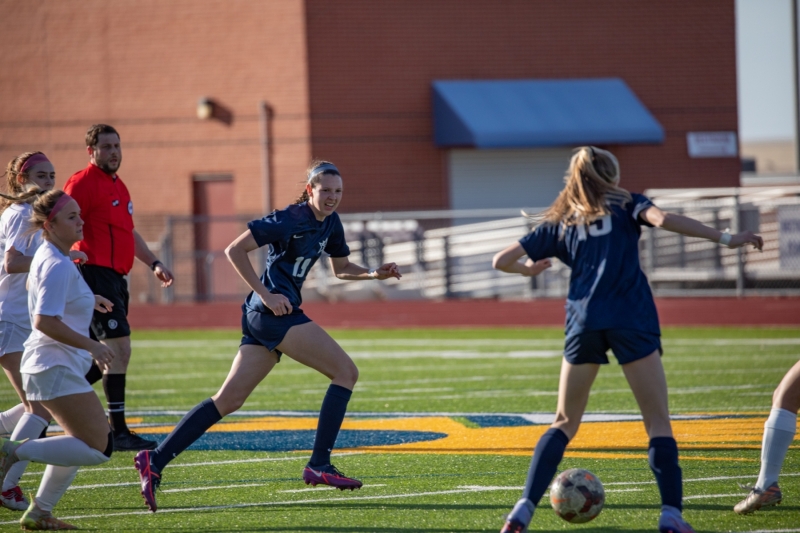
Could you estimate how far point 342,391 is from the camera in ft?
21.9

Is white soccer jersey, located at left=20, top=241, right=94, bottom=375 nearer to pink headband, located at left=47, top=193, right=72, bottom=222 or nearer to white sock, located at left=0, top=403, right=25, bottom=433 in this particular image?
pink headband, located at left=47, top=193, right=72, bottom=222

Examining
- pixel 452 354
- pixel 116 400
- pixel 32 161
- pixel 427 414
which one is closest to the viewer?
pixel 32 161

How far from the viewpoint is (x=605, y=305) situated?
5.25 meters

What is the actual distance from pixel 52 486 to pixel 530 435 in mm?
4092

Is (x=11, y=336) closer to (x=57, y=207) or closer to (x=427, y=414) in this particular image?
(x=57, y=207)

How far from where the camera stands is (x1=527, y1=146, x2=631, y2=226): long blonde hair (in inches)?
210

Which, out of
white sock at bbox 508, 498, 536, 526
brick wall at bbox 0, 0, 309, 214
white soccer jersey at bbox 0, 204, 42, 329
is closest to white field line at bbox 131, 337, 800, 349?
brick wall at bbox 0, 0, 309, 214

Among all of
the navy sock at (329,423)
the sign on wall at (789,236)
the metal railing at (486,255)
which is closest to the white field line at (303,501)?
the navy sock at (329,423)

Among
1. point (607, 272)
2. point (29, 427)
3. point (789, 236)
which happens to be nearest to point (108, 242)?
point (29, 427)

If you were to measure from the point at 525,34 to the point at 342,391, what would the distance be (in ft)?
72.3

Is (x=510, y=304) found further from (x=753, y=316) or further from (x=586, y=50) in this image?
(x=586, y=50)

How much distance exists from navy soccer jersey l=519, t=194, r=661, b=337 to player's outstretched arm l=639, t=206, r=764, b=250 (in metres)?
0.08

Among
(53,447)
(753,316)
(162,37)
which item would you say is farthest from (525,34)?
(53,447)

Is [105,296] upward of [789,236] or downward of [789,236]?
downward
